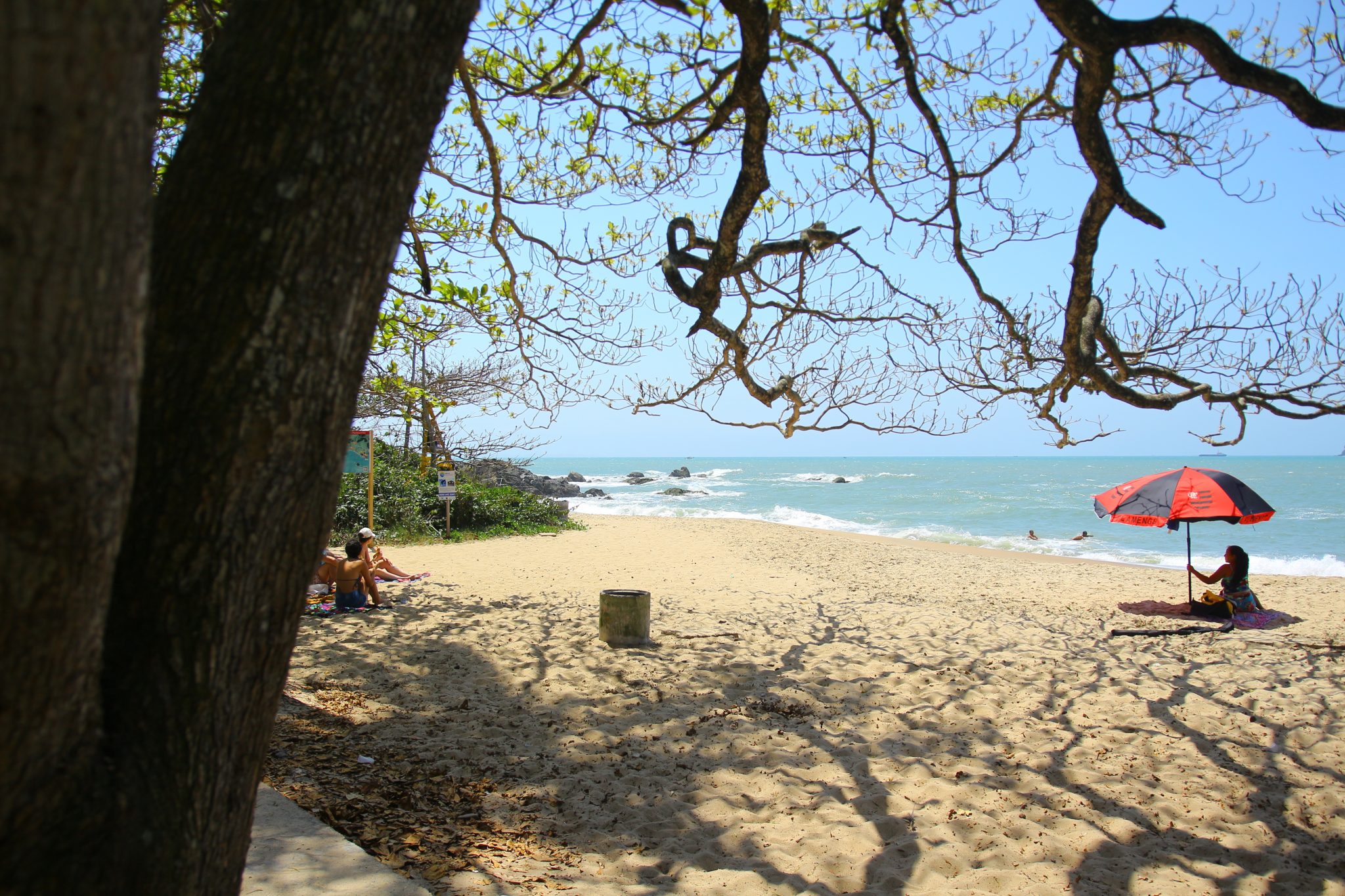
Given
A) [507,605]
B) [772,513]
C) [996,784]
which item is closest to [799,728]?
[996,784]

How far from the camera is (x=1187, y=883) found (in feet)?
11.0

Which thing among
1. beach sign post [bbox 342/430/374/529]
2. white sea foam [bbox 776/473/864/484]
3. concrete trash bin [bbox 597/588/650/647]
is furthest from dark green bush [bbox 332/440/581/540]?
white sea foam [bbox 776/473/864/484]

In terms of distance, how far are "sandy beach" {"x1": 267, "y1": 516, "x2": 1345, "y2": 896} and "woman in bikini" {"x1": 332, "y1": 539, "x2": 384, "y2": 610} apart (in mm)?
466

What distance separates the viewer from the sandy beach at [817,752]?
3461 millimetres

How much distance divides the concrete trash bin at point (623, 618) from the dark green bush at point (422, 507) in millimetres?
9421

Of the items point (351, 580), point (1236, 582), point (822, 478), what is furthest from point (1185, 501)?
point (822, 478)

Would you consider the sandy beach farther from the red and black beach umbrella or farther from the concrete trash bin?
the red and black beach umbrella

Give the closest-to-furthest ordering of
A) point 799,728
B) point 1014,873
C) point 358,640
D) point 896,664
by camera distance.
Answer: point 1014,873, point 799,728, point 896,664, point 358,640

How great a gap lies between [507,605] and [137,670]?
7.80 m

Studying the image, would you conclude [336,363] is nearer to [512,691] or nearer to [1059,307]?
[512,691]

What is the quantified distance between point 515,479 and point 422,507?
9.67 meters

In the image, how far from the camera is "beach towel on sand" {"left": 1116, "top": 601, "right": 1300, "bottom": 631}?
9.11 m

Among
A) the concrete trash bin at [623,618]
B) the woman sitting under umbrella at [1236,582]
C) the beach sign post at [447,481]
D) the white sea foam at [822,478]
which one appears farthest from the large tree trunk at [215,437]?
the white sea foam at [822,478]

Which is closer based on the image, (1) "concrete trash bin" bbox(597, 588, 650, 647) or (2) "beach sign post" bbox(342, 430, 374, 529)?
(1) "concrete trash bin" bbox(597, 588, 650, 647)
